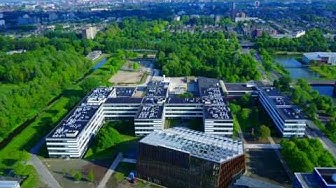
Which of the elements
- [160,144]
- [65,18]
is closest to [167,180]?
[160,144]

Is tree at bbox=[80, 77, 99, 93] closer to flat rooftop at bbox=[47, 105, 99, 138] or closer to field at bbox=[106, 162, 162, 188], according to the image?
flat rooftop at bbox=[47, 105, 99, 138]

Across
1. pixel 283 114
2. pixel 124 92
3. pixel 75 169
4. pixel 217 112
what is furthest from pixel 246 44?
pixel 75 169

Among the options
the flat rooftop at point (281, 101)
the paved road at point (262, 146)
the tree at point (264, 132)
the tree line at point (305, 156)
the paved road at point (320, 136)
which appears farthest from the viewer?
the flat rooftop at point (281, 101)

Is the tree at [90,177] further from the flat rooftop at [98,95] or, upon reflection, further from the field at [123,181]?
the flat rooftop at [98,95]

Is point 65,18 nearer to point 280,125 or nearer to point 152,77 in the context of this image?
point 152,77

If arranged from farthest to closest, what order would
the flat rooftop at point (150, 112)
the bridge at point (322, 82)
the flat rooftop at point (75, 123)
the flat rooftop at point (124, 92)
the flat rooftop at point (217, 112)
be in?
the bridge at point (322, 82) < the flat rooftop at point (124, 92) < the flat rooftop at point (150, 112) < the flat rooftop at point (217, 112) < the flat rooftop at point (75, 123)

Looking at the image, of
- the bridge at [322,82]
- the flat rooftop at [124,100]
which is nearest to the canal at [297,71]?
the bridge at [322,82]
